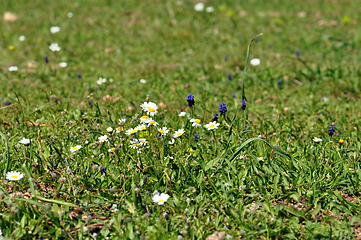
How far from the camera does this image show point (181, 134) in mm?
2918

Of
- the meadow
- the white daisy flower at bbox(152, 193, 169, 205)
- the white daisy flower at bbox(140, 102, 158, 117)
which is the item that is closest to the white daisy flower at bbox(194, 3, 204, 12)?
the meadow

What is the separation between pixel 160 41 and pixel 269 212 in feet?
17.4

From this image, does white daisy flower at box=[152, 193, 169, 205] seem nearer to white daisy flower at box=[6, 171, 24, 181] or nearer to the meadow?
the meadow

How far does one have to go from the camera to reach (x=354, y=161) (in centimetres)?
285

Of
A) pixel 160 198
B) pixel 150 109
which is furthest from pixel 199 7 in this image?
pixel 160 198

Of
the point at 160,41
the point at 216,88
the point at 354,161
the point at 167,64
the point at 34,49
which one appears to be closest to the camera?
the point at 354,161

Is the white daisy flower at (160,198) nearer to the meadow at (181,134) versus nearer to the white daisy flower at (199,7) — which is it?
the meadow at (181,134)

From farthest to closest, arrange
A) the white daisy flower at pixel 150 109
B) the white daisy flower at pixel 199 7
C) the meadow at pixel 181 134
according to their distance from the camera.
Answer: the white daisy flower at pixel 199 7
the white daisy flower at pixel 150 109
the meadow at pixel 181 134

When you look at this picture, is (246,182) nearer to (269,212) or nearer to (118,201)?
(269,212)

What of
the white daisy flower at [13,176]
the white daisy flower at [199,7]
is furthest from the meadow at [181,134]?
the white daisy flower at [199,7]

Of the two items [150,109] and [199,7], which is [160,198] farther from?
[199,7]

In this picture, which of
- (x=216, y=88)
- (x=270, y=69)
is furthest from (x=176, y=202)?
(x=270, y=69)

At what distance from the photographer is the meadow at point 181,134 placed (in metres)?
2.35

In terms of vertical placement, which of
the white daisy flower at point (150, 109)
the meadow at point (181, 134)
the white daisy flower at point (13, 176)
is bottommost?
the meadow at point (181, 134)
